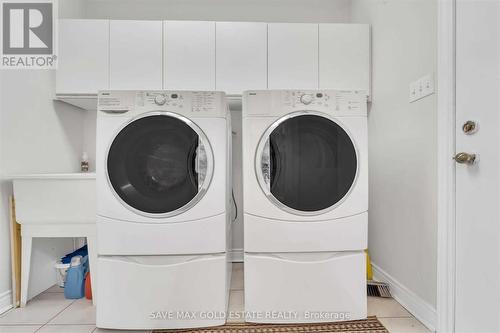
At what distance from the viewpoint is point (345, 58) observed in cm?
211

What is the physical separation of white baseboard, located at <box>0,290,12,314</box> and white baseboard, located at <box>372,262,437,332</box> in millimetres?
2265

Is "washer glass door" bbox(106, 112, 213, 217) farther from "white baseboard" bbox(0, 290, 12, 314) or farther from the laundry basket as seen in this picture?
"white baseboard" bbox(0, 290, 12, 314)

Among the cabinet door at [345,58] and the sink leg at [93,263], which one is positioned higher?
the cabinet door at [345,58]

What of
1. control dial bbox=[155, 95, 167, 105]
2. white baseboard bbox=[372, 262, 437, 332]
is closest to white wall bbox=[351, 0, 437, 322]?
white baseboard bbox=[372, 262, 437, 332]

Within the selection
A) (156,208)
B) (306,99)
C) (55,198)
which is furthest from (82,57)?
(306,99)

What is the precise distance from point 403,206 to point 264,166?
927 mm

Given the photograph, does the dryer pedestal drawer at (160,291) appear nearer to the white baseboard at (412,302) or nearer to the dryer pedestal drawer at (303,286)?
the dryer pedestal drawer at (303,286)

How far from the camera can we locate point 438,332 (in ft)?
4.34

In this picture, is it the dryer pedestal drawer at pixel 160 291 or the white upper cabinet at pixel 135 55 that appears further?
the white upper cabinet at pixel 135 55

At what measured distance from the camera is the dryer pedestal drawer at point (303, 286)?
1422 mm

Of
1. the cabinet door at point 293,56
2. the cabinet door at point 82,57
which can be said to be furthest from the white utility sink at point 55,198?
the cabinet door at point 293,56

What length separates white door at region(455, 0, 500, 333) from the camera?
1060mm

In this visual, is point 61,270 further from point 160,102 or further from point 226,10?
point 226,10

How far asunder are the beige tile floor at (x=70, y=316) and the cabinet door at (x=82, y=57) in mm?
1385
